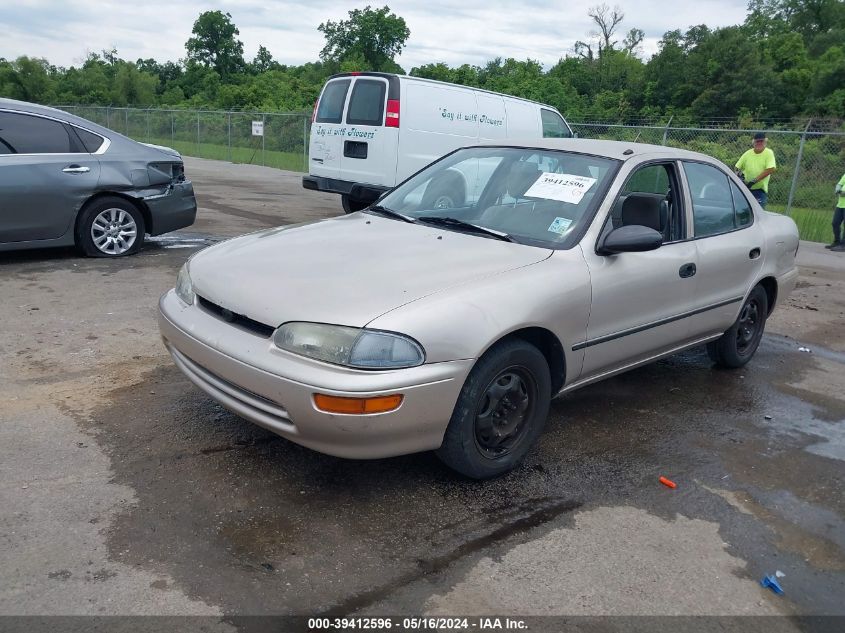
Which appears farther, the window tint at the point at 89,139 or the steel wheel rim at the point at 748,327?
the window tint at the point at 89,139

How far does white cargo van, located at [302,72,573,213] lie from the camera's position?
11.2m

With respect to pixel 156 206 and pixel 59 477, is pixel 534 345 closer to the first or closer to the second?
pixel 59 477

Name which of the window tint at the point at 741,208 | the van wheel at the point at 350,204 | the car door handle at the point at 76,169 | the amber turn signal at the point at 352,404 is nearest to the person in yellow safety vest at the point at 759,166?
the van wheel at the point at 350,204

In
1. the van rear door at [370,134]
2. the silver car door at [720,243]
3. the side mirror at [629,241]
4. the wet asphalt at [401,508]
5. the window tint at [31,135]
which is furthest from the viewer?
the van rear door at [370,134]

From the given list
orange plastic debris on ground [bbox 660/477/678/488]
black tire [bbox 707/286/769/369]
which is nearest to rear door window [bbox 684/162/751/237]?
black tire [bbox 707/286/769/369]

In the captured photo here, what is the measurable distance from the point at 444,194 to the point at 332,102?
7.83 meters

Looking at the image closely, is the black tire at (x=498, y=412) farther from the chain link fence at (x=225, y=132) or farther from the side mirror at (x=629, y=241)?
the chain link fence at (x=225, y=132)

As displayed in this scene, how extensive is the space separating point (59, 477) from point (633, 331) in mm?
3044

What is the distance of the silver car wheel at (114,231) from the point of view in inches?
312

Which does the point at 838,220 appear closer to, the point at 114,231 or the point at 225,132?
the point at 114,231

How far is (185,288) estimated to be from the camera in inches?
158

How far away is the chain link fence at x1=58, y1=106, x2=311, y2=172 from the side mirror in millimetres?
21210

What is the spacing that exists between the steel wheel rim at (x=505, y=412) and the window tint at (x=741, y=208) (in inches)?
99.8

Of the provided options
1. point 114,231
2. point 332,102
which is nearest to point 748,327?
point 114,231
